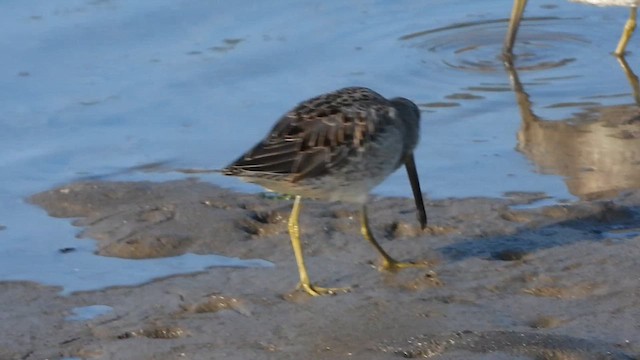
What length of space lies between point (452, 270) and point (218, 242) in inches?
42.8

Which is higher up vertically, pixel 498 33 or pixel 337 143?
pixel 337 143

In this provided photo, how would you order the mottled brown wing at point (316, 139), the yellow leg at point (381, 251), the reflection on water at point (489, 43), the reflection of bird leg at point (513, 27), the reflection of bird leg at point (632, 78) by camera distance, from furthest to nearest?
the reflection of bird leg at point (513, 27), the reflection on water at point (489, 43), the reflection of bird leg at point (632, 78), the yellow leg at point (381, 251), the mottled brown wing at point (316, 139)

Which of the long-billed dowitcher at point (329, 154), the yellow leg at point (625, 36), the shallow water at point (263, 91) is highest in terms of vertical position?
the long-billed dowitcher at point (329, 154)

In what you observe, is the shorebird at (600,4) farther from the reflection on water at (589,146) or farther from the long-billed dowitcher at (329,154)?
the long-billed dowitcher at (329,154)

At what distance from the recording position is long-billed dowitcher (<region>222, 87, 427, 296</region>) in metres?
5.18

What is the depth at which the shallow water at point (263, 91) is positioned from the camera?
6.61m

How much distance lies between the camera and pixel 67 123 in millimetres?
7816

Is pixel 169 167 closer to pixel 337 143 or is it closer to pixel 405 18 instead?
pixel 337 143

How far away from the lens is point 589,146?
23.4ft

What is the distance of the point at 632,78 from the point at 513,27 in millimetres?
1061

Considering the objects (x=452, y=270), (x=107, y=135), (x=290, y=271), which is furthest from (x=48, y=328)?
(x=107, y=135)

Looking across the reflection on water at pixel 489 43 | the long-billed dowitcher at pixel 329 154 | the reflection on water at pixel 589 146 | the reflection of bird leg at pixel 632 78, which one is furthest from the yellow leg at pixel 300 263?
the reflection on water at pixel 489 43

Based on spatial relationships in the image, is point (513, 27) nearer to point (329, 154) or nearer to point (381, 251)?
point (381, 251)

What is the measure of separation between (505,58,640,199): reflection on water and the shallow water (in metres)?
0.01
